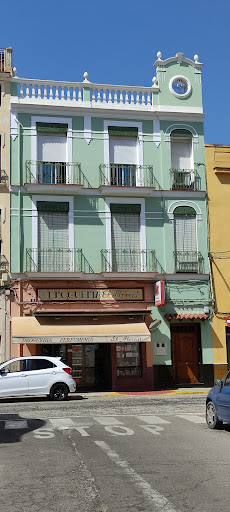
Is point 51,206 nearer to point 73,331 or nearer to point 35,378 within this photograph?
point 73,331

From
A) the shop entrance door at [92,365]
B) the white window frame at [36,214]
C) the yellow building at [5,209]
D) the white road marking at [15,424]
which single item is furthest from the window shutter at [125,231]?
the white road marking at [15,424]

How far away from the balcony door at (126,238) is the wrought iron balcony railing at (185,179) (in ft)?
7.27

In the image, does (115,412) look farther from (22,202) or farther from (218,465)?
(22,202)

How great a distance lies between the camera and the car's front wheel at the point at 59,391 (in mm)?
22047

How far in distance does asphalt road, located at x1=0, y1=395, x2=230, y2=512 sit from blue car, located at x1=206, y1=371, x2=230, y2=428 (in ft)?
0.88

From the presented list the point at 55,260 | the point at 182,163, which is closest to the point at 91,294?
the point at 55,260

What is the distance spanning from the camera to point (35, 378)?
71.8 ft

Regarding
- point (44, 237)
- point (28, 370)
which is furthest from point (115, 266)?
point (28, 370)

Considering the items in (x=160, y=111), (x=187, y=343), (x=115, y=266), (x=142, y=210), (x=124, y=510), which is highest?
(x=160, y=111)

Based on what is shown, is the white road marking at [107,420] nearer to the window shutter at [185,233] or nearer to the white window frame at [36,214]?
the white window frame at [36,214]

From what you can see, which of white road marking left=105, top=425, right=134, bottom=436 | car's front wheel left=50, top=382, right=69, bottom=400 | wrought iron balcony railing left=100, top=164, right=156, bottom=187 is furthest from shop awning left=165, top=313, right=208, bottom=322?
white road marking left=105, top=425, right=134, bottom=436

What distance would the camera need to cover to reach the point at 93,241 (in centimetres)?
2791

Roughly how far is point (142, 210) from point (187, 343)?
6.20 metres

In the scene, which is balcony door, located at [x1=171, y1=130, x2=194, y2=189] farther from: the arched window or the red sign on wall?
the red sign on wall
